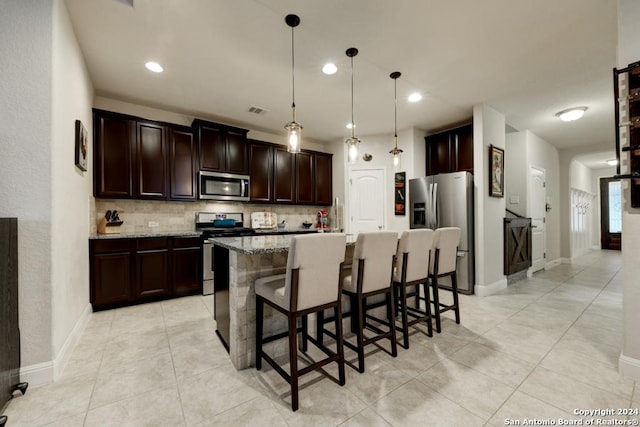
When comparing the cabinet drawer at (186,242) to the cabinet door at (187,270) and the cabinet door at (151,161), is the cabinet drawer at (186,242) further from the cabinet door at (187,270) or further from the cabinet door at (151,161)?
the cabinet door at (151,161)

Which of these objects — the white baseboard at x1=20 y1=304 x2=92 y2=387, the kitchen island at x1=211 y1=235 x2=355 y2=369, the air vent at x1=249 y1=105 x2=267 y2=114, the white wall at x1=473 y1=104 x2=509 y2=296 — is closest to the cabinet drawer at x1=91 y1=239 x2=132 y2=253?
the white baseboard at x1=20 y1=304 x2=92 y2=387

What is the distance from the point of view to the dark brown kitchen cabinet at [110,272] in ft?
10.3

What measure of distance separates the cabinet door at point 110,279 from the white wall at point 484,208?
4692mm

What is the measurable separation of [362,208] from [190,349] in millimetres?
3860

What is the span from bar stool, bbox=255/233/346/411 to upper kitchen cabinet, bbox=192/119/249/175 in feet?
9.59

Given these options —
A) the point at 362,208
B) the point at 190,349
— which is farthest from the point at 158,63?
the point at 362,208

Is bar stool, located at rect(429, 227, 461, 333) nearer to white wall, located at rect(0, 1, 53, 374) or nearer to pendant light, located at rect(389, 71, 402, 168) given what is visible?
pendant light, located at rect(389, 71, 402, 168)

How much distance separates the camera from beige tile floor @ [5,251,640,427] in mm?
1540

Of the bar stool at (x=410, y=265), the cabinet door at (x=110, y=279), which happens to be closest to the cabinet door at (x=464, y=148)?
the bar stool at (x=410, y=265)

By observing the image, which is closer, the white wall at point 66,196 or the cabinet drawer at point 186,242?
the white wall at point 66,196

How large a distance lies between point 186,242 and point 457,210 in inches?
154

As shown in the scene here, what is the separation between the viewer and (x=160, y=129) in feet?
12.5

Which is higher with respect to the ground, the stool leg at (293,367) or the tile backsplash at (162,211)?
the tile backsplash at (162,211)

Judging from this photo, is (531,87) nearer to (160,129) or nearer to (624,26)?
(624,26)
